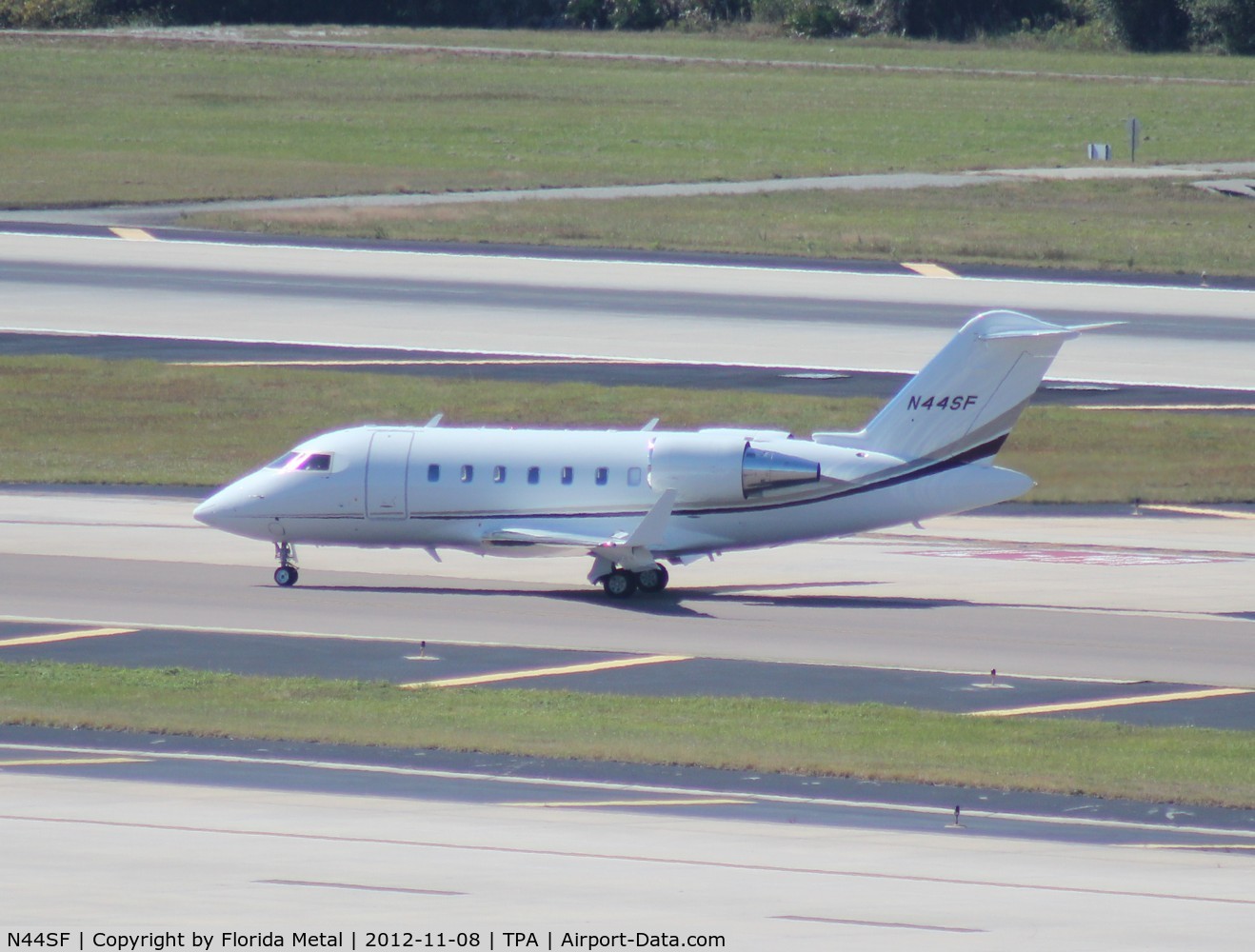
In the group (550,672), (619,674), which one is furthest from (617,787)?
(550,672)

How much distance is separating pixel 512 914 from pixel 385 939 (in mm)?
1608

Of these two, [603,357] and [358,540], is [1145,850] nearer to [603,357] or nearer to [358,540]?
[358,540]

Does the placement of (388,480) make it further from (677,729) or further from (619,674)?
(677,729)

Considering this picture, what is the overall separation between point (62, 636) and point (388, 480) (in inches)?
276

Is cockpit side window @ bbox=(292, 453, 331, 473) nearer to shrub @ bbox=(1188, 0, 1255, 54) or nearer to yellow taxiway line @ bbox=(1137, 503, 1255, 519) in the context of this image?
yellow taxiway line @ bbox=(1137, 503, 1255, 519)

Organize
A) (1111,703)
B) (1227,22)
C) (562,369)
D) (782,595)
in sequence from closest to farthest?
(1111,703)
(782,595)
(562,369)
(1227,22)

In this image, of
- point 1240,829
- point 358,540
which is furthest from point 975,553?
point 1240,829

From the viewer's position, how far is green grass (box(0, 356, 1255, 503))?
162 ft

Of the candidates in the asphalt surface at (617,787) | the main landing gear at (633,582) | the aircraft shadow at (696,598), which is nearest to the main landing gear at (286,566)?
the aircraft shadow at (696,598)

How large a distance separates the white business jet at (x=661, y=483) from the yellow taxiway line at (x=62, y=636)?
16.2 feet

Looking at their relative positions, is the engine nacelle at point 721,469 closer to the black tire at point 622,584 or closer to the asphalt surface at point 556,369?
the black tire at point 622,584

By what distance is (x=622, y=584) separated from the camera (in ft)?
124

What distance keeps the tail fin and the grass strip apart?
912 cm

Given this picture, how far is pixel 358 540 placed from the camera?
38.9 metres
